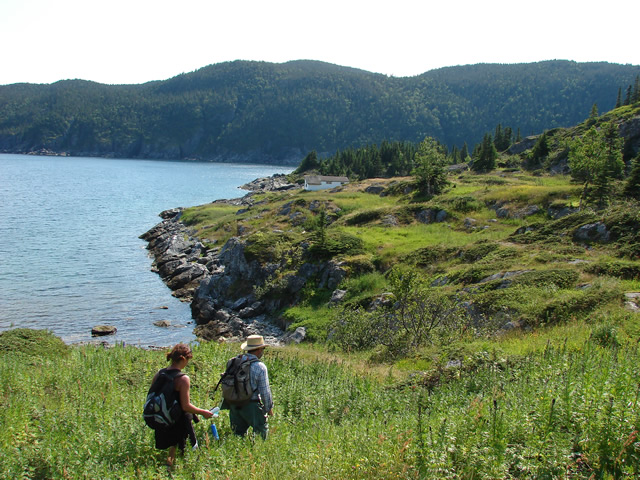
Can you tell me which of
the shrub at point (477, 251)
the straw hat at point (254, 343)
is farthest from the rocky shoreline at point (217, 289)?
the straw hat at point (254, 343)

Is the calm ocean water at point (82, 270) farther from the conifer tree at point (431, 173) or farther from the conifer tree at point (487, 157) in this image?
the conifer tree at point (487, 157)

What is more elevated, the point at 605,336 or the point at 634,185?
the point at 634,185

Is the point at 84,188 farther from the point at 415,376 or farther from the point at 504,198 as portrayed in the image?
the point at 415,376

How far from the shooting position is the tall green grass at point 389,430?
5.34 metres

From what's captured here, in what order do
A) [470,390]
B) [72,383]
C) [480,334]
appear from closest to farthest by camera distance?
[470,390] → [72,383] → [480,334]

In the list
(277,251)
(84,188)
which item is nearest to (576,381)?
(277,251)

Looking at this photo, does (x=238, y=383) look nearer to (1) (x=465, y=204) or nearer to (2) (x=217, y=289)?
(2) (x=217, y=289)

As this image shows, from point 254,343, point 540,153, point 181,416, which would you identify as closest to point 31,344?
point 181,416

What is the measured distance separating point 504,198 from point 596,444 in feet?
126

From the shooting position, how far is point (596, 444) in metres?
5.37

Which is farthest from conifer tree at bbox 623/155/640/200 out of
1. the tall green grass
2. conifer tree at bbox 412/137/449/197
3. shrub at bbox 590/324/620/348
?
the tall green grass

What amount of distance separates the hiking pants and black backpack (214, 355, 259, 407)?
105 mm

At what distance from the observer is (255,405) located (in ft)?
23.0

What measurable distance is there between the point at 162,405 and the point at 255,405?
4.59ft
